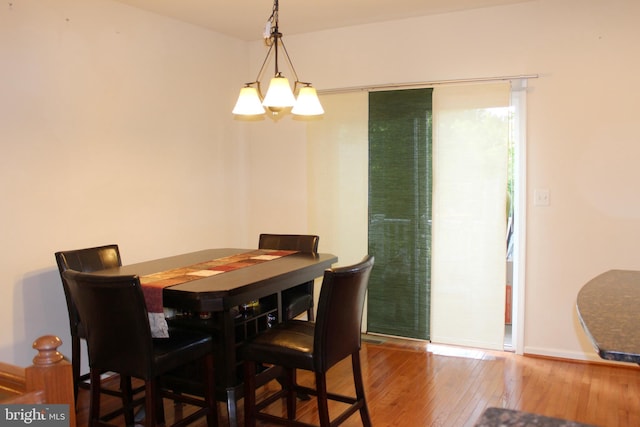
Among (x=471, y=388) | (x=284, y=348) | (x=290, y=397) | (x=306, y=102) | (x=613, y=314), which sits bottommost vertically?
(x=471, y=388)

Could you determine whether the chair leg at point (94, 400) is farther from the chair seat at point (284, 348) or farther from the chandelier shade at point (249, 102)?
the chandelier shade at point (249, 102)

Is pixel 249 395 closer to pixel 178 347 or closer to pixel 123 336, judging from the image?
pixel 178 347

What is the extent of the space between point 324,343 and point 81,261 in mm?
1542

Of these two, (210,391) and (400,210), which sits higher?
(400,210)

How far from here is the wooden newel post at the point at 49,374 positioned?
1.19m

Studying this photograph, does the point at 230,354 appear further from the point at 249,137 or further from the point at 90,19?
the point at 249,137

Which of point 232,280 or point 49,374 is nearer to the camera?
point 49,374

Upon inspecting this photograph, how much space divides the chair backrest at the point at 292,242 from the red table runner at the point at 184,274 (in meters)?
0.11

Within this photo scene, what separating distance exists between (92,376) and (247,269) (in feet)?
2.90

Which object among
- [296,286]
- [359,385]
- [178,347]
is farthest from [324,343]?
[296,286]

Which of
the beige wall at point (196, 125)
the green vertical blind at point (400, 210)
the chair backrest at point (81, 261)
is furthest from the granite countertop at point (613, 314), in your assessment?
the chair backrest at point (81, 261)

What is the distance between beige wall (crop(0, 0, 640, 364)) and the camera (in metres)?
3.08

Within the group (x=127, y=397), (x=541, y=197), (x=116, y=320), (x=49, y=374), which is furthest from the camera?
(x=541, y=197)

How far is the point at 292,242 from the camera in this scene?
3.59 meters
